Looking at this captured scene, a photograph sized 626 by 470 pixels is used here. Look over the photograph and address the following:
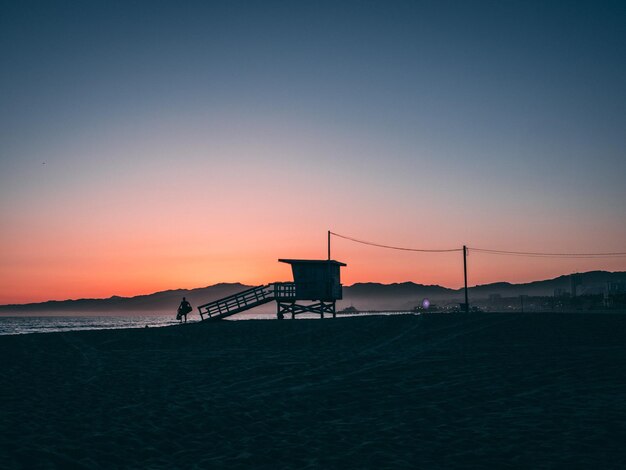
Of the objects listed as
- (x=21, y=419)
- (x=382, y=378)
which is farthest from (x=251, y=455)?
(x=382, y=378)

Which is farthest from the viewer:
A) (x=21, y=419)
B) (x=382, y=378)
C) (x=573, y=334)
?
(x=573, y=334)

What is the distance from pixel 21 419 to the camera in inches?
415

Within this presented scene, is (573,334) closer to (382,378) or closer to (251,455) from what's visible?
(382,378)

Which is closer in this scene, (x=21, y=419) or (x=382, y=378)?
(x=21, y=419)

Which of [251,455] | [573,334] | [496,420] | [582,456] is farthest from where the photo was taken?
[573,334]

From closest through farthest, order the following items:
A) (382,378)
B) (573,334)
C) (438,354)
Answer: (382,378) < (438,354) < (573,334)

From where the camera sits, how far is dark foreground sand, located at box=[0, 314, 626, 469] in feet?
25.9

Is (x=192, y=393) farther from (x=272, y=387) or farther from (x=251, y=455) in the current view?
(x=251, y=455)

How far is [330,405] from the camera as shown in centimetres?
1123

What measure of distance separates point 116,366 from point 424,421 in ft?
39.5

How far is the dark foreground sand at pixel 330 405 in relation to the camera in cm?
→ 788

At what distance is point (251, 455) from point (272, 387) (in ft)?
18.1

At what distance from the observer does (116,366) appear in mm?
18203

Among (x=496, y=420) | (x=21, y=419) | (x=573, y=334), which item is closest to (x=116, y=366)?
(x=21, y=419)
